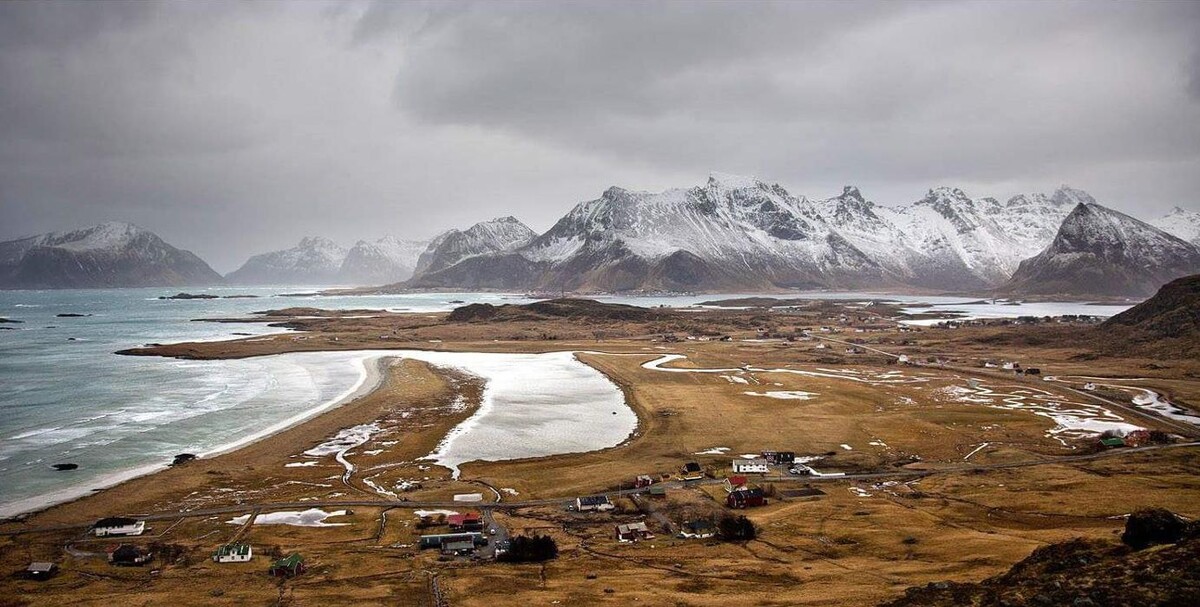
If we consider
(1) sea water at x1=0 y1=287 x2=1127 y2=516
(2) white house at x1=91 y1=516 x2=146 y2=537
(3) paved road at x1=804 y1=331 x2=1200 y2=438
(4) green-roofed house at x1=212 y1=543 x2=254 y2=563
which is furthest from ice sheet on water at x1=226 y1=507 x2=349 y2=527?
(3) paved road at x1=804 y1=331 x2=1200 y2=438

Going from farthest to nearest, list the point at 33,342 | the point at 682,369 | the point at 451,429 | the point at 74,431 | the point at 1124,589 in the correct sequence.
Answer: the point at 33,342 < the point at 682,369 < the point at 451,429 < the point at 74,431 < the point at 1124,589

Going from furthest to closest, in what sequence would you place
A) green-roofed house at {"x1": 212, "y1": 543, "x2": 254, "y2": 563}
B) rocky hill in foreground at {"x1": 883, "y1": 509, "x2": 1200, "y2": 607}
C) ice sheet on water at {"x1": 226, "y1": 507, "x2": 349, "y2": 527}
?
1. ice sheet on water at {"x1": 226, "y1": 507, "x2": 349, "y2": 527}
2. green-roofed house at {"x1": 212, "y1": 543, "x2": 254, "y2": 563}
3. rocky hill in foreground at {"x1": 883, "y1": 509, "x2": 1200, "y2": 607}

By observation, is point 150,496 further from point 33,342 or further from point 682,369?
point 33,342

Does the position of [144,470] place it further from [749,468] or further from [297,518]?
[749,468]

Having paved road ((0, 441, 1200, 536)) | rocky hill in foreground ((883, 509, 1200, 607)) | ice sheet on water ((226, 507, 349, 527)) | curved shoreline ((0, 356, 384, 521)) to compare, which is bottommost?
ice sheet on water ((226, 507, 349, 527))

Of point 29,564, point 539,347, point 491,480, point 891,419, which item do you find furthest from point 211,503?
point 539,347

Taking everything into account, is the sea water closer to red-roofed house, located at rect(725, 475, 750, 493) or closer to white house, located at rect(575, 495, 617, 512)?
white house, located at rect(575, 495, 617, 512)

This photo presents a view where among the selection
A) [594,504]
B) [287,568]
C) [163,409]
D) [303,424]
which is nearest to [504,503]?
[594,504]
